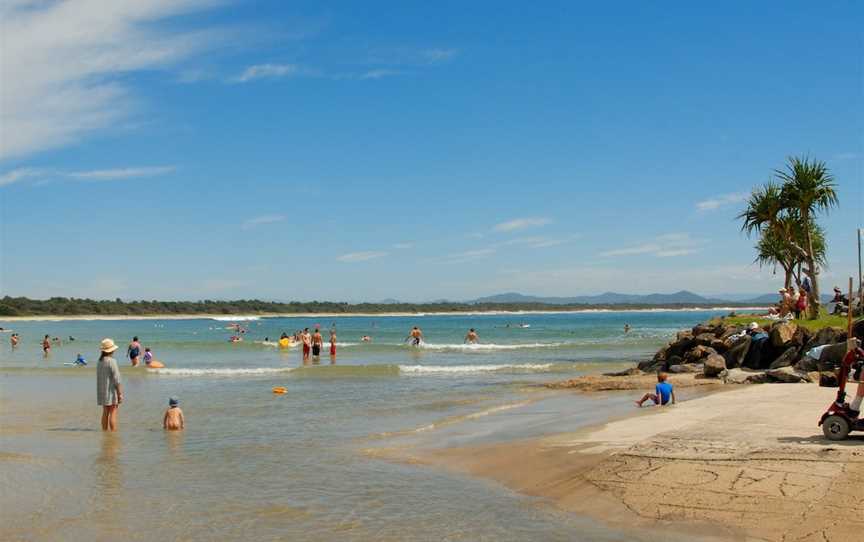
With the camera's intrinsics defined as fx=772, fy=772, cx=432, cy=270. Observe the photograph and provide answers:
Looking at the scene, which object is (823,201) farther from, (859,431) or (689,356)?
(859,431)

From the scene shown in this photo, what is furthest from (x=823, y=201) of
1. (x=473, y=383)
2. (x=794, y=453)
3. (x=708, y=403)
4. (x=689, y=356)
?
(x=794, y=453)

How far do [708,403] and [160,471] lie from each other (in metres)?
9.76

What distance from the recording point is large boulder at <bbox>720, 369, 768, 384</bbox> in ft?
60.4

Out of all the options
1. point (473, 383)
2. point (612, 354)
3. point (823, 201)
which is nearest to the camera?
point (473, 383)

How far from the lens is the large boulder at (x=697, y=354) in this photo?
25906mm

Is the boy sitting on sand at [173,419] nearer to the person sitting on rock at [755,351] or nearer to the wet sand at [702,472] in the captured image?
the wet sand at [702,472]

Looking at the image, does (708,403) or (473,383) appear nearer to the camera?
(708,403)

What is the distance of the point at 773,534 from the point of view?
6.80 m

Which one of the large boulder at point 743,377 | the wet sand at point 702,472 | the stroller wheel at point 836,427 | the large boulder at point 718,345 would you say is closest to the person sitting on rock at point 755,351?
the large boulder at point 743,377

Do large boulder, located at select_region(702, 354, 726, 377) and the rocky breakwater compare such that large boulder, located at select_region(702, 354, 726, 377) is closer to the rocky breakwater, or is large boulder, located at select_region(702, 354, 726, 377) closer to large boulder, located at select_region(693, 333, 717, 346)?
the rocky breakwater

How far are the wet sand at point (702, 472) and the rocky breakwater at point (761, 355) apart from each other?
603 centimetres

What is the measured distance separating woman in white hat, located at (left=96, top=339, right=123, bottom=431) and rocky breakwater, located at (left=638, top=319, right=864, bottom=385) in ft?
46.9

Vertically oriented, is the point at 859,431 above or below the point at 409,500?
above

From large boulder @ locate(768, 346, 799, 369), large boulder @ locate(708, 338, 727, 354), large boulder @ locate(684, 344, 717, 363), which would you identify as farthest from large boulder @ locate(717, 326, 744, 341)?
large boulder @ locate(768, 346, 799, 369)
